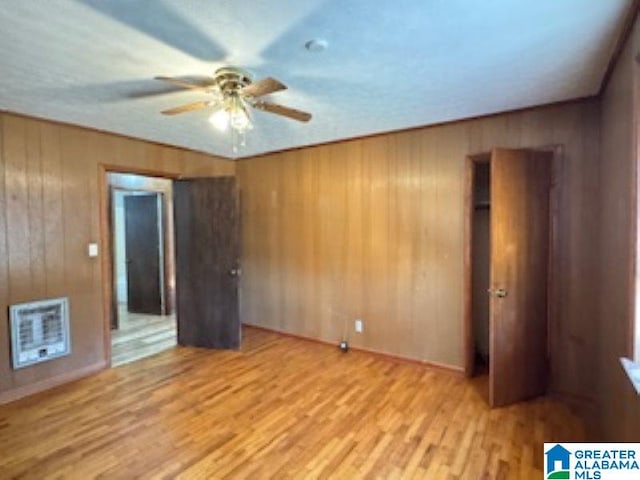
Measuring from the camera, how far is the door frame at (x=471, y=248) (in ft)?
9.32

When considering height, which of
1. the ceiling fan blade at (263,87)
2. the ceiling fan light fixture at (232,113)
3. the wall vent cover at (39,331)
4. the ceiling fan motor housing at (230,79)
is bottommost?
the wall vent cover at (39,331)

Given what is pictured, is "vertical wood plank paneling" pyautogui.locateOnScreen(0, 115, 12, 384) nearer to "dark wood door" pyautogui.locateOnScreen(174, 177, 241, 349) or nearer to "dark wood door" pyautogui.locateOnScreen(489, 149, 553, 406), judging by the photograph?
"dark wood door" pyautogui.locateOnScreen(174, 177, 241, 349)

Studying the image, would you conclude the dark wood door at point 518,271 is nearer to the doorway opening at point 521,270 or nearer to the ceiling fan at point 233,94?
the doorway opening at point 521,270

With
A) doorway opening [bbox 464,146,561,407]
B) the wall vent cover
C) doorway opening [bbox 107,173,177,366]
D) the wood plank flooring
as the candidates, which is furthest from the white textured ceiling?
doorway opening [bbox 107,173,177,366]

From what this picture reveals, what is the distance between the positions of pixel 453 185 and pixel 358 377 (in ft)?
6.48

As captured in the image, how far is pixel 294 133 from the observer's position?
3623mm

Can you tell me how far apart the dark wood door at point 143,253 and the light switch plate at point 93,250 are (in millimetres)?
2160

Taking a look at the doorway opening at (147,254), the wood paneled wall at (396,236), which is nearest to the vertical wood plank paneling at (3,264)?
the doorway opening at (147,254)

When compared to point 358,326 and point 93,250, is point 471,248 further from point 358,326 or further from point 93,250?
point 93,250

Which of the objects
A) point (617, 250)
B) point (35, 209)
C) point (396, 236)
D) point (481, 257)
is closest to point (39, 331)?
point (35, 209)

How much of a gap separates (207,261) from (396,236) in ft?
7.12

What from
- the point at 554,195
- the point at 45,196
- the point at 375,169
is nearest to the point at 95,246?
the point at 45,196

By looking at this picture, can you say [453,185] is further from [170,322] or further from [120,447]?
[170,322]

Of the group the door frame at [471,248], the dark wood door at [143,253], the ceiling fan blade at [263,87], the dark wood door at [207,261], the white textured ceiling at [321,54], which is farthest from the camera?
the dark wood door at [143,253]
